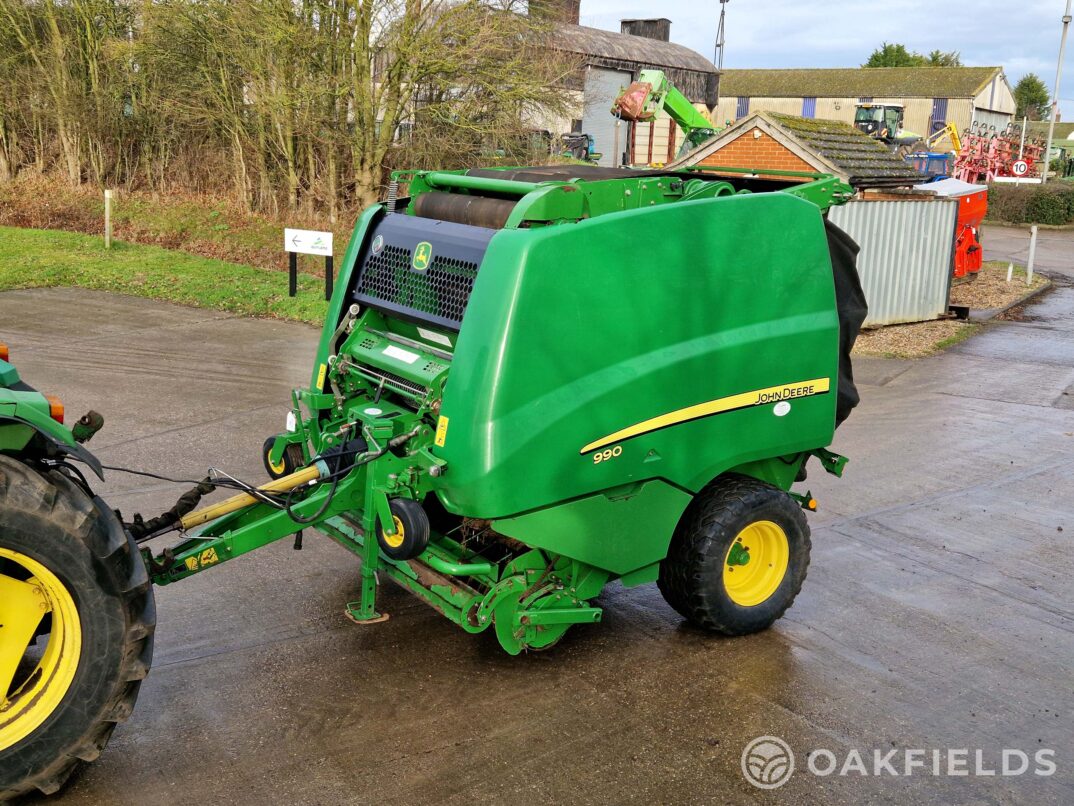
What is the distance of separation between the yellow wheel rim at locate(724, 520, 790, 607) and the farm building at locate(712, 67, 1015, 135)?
174ft

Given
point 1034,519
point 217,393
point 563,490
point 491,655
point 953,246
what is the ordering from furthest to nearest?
point 953,246, point 217,393, point 1034,519, point 491,655, point 563,490

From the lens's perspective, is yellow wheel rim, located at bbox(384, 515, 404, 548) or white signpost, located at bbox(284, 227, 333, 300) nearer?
yellow wheel rim, located at bbox(384, 515, 404, 548)

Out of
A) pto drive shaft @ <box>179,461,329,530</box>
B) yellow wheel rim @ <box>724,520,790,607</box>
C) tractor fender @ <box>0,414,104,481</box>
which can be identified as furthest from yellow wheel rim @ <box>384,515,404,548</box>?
yellow wheel rim @ <box>724,520,790,607</box>

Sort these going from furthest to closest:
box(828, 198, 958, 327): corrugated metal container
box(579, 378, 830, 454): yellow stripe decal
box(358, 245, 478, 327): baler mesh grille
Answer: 1. box(828, 198, 958, 327): corrugated metal container
2. box(358, 245, 478, 327): baler mesh grille
3. box(579, 378, 830, 454): yellow stripe decal

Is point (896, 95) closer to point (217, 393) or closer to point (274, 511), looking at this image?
point (217, 393)

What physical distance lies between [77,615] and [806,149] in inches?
478

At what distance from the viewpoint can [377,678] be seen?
447cm

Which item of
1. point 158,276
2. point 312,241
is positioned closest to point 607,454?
point 312,241

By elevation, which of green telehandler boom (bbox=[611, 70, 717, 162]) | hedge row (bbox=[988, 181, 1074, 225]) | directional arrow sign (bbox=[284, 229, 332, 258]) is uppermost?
green telehandler boom (bbox=[611, 70, 717, 162])

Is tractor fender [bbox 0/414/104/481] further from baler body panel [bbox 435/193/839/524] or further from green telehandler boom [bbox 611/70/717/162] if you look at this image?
green telehandler boom [bbox 611/70/717/162]

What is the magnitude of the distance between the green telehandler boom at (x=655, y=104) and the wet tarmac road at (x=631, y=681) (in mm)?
10350

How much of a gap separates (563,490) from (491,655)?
3.12 feet

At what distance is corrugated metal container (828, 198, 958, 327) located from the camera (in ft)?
43.8

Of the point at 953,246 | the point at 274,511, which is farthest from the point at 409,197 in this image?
the point at 953,246
